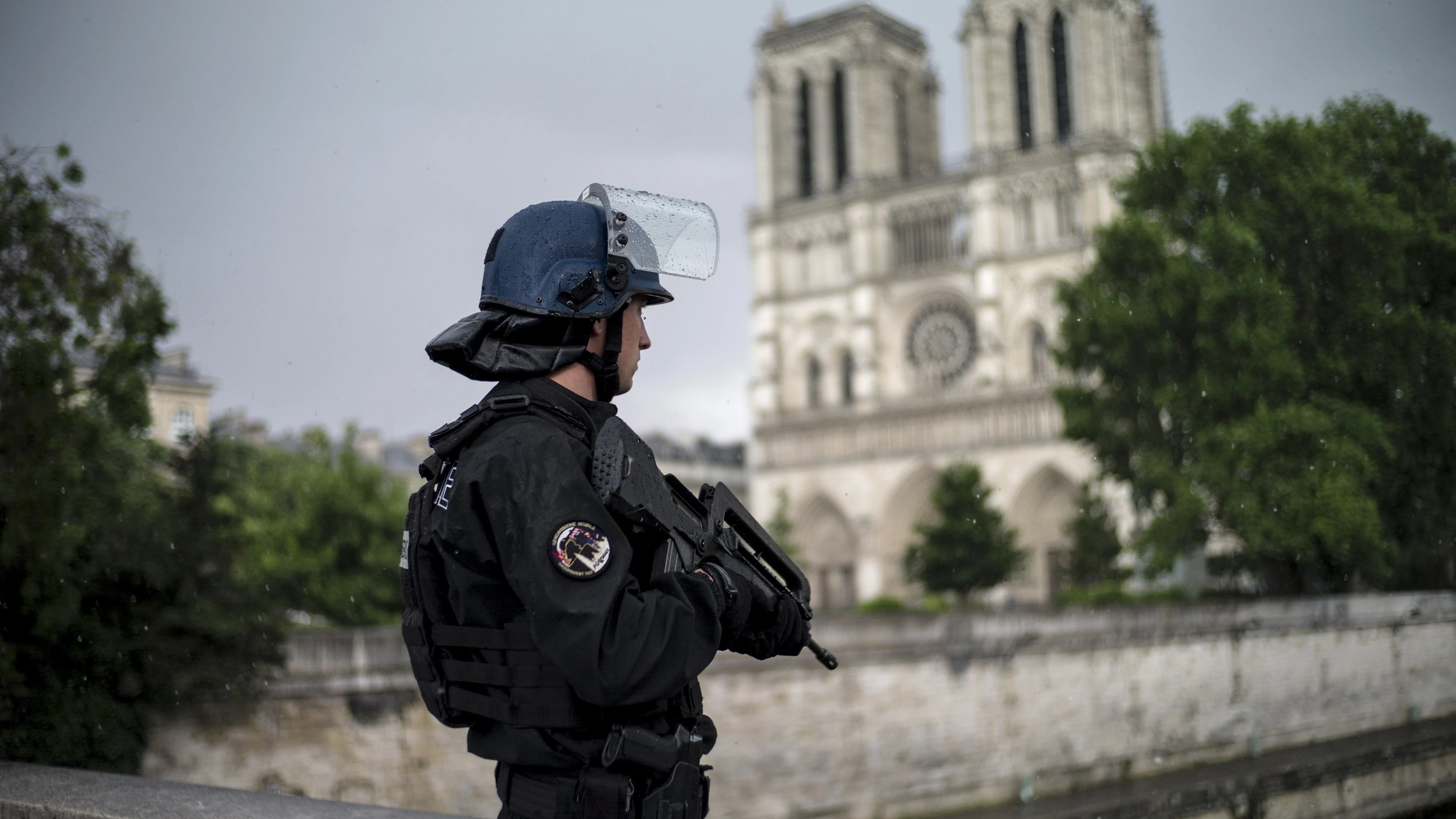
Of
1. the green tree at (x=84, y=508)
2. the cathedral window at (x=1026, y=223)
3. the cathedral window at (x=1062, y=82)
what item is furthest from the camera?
the cathedral window at (x=1026, y=223)

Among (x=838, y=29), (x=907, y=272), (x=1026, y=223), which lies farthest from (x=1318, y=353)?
(x=838, y=29)

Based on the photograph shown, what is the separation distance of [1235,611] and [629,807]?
4.83 m

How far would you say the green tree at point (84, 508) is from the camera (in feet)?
18.8

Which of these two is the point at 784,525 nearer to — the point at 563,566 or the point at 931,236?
the point at 931,236

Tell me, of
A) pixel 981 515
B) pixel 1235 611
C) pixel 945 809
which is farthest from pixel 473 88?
pixel 981 515

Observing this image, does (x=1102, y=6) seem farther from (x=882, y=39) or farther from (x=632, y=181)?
(x=632, y=181)

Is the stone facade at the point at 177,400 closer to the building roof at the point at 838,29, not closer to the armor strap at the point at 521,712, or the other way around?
the armor strap at the point at 521,712

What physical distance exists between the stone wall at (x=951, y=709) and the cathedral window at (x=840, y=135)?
29178 mm

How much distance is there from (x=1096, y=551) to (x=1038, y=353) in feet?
51.1

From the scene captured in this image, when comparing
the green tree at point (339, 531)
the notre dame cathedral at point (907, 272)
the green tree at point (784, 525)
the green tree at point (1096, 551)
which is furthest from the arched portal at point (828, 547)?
the green tree at point (339, 531)

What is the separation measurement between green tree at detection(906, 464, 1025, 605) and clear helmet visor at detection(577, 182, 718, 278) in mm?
26523

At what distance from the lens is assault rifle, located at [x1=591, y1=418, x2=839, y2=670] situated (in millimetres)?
1733

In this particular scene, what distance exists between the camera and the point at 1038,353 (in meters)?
35.8

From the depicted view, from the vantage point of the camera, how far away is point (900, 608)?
2264 centimetres
